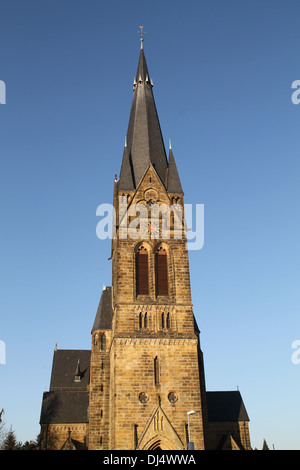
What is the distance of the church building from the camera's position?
2955 centimetres

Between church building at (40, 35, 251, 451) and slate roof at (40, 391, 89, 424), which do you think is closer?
church building at (40, 35, 251, 451)

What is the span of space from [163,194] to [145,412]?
49.6 ft

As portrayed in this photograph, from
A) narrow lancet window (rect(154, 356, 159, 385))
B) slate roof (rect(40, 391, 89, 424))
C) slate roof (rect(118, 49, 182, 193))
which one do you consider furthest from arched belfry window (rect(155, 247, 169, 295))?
slate roof (rect(40, 391, 89, 424))

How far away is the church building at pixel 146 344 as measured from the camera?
29547mm

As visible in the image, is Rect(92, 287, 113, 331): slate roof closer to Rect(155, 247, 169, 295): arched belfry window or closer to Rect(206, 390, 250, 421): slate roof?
Rect(155, 247, 169, 295): arched belfry window

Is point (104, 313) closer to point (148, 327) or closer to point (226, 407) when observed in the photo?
point (148, 327)

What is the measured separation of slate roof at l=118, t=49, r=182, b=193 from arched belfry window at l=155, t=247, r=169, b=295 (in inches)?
198

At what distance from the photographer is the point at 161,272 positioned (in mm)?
34094

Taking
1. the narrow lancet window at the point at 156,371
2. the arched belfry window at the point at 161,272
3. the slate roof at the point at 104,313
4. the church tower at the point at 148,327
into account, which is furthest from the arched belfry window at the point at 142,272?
the slate roof at the point at 104,313

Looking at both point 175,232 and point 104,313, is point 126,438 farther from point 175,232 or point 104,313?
point 175,232

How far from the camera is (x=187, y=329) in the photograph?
31.9 m

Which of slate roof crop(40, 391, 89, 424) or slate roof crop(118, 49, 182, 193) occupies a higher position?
slate roof crop(118, 49, 182, 193)
